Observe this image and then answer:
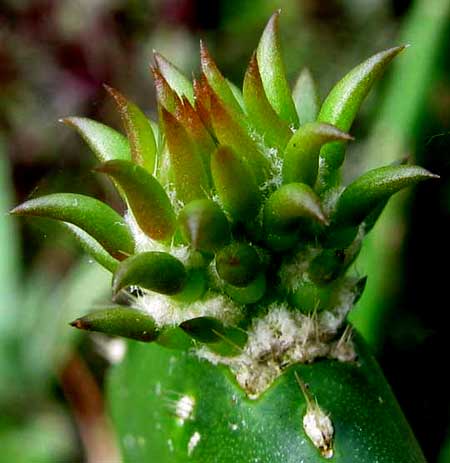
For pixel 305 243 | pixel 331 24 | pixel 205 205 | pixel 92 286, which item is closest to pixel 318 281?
pixel 305 243

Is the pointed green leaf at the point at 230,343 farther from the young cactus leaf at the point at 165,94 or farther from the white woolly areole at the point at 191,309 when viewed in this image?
the young cactus leaf at the point at 165,94

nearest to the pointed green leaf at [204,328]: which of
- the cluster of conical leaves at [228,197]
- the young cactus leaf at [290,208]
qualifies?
the cluster of conical leaves at [228,197]

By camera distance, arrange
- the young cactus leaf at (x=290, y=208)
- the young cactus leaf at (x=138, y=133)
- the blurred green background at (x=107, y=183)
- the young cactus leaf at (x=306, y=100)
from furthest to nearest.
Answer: the blurred green background at (x=107, y=183), the young cactus leaf at (x=306, y=100), the young cactus leaf at (x=138, y=133), the young cactus leaf at (x=290, y=208)

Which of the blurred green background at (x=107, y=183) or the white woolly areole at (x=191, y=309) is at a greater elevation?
the white woolly areole at (x=191, y=309)

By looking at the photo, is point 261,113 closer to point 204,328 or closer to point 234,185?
point 234,185

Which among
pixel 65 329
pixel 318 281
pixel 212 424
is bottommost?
pixel 65 329

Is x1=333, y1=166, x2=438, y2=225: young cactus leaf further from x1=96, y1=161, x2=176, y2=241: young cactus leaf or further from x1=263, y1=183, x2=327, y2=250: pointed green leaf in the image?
x1=96, y1=161, x2=176, y2=241: young cactus leaf

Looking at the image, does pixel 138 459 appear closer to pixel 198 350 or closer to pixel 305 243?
pixel 198 350
